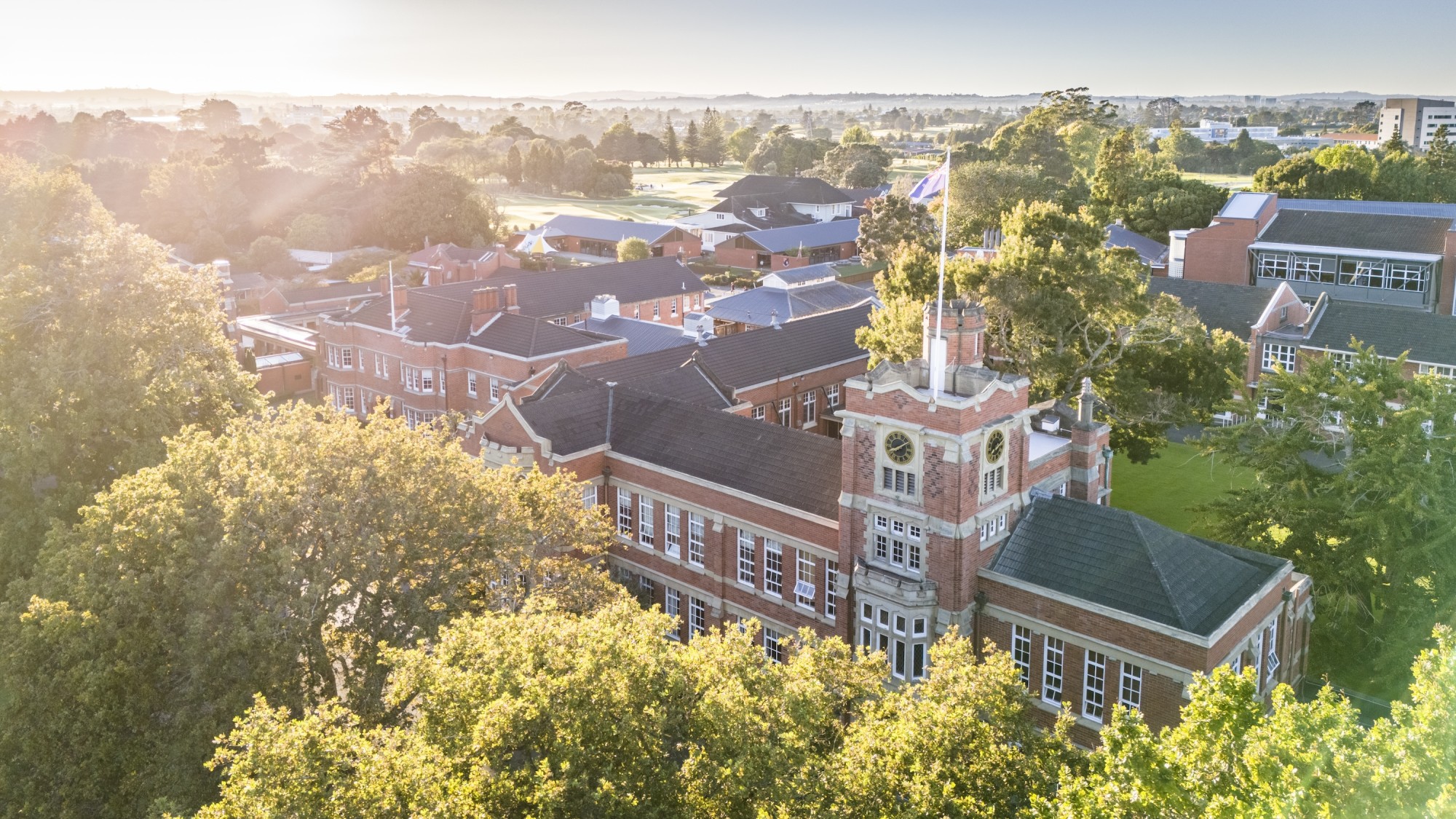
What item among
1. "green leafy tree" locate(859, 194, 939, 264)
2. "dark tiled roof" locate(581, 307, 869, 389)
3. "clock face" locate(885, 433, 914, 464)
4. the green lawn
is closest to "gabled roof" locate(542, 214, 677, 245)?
"green leafy tree" locate(859, 194, 939, 264)

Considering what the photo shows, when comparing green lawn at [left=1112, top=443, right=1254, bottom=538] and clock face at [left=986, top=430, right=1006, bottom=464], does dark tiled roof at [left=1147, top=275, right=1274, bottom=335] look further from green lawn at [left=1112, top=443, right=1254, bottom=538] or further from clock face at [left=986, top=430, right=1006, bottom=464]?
clock face at [left=986, top=430, right=1006, bottom=464]

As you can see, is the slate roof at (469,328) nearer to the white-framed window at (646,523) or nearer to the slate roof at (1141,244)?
the white-framed window at (646,523)

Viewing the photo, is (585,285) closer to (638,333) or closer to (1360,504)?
(638,333)

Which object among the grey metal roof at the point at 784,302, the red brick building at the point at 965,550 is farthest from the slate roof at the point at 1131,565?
the grey metal roof at the point at 784,302

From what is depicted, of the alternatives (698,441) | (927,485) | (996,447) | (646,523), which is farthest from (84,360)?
(996,447)

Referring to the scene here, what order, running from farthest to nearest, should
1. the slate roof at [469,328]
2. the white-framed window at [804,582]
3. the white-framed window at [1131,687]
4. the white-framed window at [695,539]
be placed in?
1. the slate roof at [469,328]
2. the white-framed window at [695,539]
3. the white-framed window at [804,582]
4. the white-framed window at [1131,687]

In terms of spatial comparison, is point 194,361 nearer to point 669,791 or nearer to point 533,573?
point 533,573
